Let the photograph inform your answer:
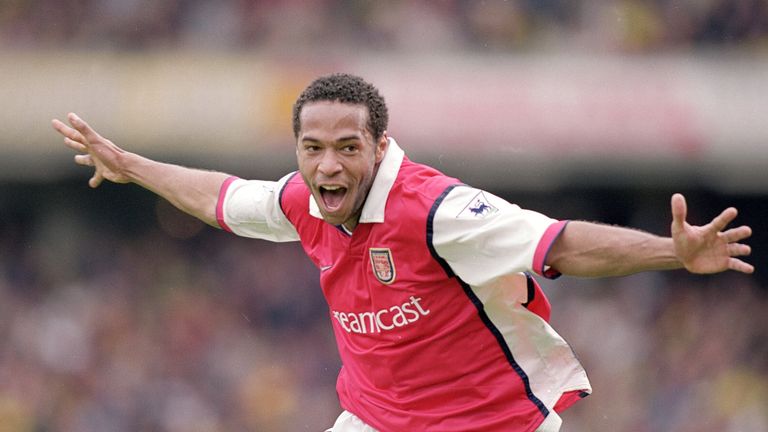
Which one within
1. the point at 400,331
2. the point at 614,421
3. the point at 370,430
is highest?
the point at 400,331

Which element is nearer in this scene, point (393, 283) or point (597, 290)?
point (393, 283)

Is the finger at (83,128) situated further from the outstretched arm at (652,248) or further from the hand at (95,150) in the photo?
the outstretched arm at (652,248)

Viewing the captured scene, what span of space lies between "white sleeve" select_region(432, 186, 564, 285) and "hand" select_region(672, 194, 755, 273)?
18.1 inches

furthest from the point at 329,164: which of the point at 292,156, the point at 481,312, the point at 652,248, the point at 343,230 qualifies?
the point at 292,156

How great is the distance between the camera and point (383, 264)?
16.8ft

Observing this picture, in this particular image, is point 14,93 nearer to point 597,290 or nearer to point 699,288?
point 597,290

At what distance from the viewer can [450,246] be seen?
4.90 m

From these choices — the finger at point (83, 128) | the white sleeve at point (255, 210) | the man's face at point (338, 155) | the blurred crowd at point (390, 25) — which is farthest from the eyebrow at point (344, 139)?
the blurred crowd at point (390, 25)

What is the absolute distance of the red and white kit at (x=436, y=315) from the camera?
16.2 feet

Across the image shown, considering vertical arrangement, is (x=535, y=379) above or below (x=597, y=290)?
above

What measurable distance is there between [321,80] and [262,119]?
792cm

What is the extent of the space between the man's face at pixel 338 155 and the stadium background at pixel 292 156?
7.75 meters

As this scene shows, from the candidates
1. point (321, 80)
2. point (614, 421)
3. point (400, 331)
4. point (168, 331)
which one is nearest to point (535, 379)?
point (400, 331)

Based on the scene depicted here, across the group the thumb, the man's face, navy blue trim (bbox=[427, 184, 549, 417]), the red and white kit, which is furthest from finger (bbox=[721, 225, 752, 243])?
the man's face
